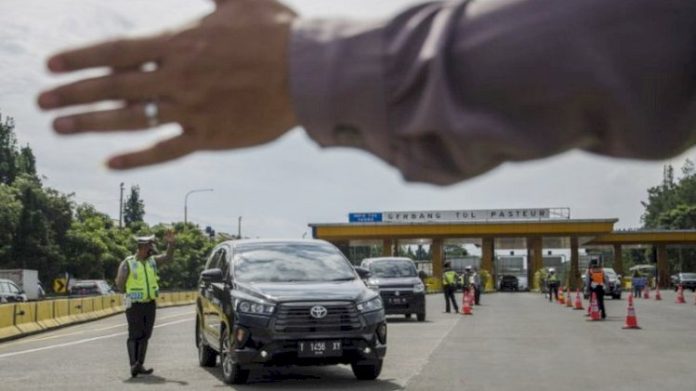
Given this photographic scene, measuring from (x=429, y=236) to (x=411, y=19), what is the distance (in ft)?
228

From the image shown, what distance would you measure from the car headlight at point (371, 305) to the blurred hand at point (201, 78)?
8.65m

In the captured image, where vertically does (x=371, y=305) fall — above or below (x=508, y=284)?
above

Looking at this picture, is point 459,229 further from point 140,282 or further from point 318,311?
point 318,311

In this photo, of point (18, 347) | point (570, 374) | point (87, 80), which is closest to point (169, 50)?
point (87, 80)

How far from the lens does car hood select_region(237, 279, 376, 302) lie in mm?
10789

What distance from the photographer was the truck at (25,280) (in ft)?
162

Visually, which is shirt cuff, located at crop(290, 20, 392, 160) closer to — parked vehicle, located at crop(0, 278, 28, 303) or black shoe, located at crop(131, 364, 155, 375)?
black shoe, located at crop(131, 364, 155, 375)

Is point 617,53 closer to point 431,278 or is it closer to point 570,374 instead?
point 570,374

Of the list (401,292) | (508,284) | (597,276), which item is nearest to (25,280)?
(401,292)

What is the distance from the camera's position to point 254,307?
10.7 meters

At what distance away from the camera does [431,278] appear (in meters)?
71.4

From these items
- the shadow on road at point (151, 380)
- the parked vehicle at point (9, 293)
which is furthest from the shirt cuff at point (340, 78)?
the parked vehicle at point (9, 293)

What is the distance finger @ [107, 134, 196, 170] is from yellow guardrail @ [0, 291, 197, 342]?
1980cm

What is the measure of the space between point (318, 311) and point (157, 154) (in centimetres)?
838
